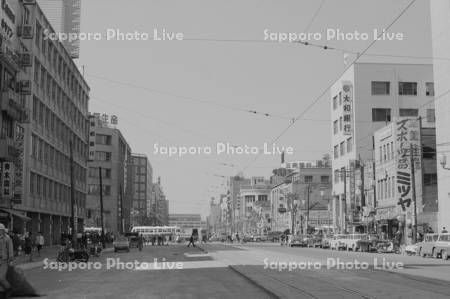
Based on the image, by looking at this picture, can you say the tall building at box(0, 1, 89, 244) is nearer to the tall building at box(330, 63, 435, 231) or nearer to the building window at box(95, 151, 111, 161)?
the tall building at box(330, 63, 435, 231)

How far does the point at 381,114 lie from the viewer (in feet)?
269

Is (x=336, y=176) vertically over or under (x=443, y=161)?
over

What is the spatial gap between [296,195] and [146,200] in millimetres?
78439

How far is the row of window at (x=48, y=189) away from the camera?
59.6 metres

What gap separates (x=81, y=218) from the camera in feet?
292

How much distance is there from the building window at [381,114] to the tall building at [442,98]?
24.5 m

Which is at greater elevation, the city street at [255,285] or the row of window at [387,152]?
the row of window at [387,152]

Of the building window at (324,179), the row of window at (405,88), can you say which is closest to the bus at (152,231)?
the building window at (324,179)

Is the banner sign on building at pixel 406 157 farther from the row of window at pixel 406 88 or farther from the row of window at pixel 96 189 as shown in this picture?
the row of window at pixel 96 189

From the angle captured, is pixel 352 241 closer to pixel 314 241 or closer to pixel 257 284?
pixel 314 241

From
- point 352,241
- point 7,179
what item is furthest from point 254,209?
point 7,179

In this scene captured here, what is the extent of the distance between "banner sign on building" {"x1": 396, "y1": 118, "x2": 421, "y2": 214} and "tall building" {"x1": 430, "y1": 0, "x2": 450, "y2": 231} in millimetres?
5626

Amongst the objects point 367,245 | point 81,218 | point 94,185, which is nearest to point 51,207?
point 81,218

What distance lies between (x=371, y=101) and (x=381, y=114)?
2.14m
